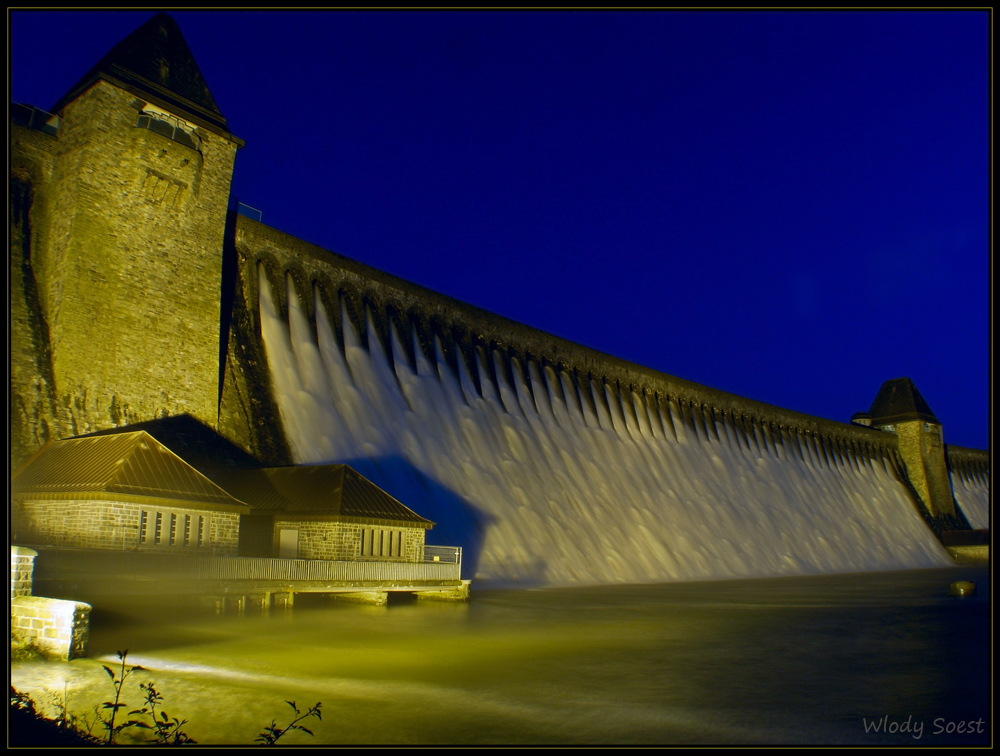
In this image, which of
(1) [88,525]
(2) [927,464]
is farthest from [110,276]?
(2) [927,464]

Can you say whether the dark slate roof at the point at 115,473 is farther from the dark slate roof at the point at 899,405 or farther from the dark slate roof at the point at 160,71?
the dark slate roof at the point at 899,405

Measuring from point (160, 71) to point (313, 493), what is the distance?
49.9 feet

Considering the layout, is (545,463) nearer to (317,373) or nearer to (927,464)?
(317,373)

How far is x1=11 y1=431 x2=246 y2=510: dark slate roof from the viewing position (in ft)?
57.2

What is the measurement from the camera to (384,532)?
23.1m

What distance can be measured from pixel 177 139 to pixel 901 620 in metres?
26.2

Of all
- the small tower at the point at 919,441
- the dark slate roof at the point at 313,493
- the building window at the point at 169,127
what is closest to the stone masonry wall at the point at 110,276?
the building window at the point at 169,127

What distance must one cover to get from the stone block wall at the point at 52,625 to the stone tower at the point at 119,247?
9.76 m

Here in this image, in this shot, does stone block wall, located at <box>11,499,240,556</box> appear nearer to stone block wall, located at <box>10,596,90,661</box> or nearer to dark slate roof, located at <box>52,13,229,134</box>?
stone block wall, located at <box>10,596,90,661</box>

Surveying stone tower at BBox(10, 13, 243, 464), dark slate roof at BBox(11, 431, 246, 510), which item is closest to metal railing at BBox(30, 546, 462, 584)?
dark slate roof at BBox(11, 431, 246, 510)

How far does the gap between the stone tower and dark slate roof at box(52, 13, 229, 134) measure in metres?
0.05

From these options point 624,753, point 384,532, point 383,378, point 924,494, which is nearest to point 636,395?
point 383,378

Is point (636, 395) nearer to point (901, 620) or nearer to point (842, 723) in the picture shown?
point (901, 620)

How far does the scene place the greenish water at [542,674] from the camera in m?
8.54
